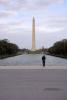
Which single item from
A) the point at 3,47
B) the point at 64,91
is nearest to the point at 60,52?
the point at 3,47

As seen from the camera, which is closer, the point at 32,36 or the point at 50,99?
the point at 50,99

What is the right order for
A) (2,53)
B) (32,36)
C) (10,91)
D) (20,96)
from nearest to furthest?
(20,96), (10,91), (32,36), (2,53)

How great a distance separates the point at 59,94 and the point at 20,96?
1419 millimetres

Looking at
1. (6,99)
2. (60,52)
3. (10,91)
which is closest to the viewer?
(6,99)

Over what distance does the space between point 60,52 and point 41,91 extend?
128166mm

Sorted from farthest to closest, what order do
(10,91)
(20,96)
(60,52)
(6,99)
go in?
(60,52)
(10,91)
(20,96)
(6,99)

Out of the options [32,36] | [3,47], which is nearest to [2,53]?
[3,47]

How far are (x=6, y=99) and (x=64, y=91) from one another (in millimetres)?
2805

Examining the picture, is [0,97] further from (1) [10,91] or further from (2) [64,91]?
(2) [64,91]

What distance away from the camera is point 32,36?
373ft

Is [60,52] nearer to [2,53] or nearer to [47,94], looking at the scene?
[2,53]

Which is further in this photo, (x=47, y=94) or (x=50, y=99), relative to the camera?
(x=47, y=94)

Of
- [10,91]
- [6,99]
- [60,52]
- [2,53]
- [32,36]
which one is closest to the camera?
[6,99]

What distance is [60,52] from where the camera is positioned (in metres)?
140
